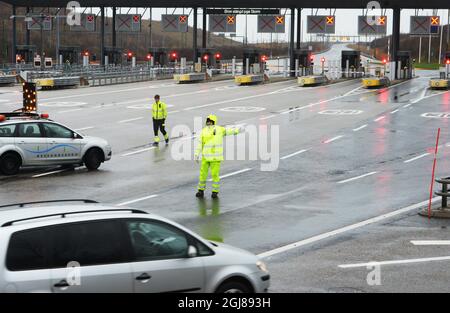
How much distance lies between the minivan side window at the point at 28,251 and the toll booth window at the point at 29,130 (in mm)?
14160

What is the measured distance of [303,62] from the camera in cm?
7662

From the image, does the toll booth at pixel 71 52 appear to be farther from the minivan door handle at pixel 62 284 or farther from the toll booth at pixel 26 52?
the minivan door handle at pixel 62 284

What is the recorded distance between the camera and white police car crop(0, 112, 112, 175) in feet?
72.2

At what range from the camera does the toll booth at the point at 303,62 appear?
7406 centimetres

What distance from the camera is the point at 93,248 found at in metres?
8.85

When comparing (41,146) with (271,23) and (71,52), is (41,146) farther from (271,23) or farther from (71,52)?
(71,52)

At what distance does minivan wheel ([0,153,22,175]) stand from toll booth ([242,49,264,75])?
5466 cm

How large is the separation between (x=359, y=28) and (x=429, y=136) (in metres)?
45.7

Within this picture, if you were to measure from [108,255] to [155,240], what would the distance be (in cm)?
62

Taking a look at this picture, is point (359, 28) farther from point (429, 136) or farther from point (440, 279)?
point (440, 279)

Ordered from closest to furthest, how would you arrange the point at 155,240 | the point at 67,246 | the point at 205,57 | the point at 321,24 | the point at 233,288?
the point at 67,246, the point at 155,240, the point at 233,288, the point at 321,24, the point at 205,57

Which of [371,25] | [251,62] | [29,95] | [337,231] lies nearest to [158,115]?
[29,95]

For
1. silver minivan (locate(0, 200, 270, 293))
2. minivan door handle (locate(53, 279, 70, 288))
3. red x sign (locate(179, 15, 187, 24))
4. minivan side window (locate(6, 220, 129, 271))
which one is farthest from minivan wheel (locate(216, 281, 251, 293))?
red x sign (locate(179, 15, 187, 24))

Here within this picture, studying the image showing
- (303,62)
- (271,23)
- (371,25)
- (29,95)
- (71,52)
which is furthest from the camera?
(71,52)
